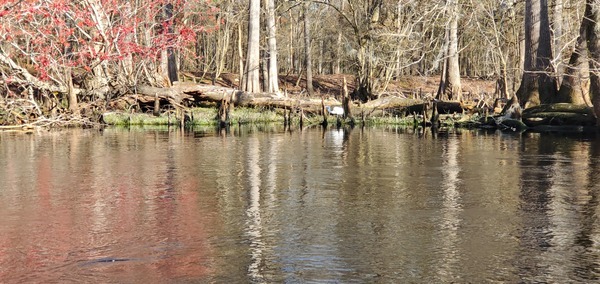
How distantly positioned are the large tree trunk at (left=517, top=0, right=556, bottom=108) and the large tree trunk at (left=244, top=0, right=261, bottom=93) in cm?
1199

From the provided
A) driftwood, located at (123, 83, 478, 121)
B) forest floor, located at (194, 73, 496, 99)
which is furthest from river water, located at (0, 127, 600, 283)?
forest floor, located at (194, 73, 496, 99)

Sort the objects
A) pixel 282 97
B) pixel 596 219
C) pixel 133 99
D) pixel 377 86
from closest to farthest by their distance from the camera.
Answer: pixel 596 219 < pixel 133 99 < pixel 282 97 < pixel 377 86

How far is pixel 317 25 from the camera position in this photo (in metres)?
63.1

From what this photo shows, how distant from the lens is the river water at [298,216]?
824 cm

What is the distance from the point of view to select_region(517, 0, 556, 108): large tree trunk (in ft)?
101

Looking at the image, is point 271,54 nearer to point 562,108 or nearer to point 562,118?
point 562,108

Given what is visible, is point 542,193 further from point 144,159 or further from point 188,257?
point 144,159

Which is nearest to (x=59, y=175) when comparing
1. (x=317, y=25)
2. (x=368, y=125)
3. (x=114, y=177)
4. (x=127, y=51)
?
(x=114, y=177)

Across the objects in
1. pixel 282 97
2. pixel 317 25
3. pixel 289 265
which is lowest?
pixel 289 265

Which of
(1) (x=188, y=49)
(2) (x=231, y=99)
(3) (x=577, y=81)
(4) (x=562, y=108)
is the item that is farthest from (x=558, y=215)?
(1) (x=188, y=49)

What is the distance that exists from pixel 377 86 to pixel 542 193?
28.5 meters

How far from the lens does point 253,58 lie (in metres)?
37.9

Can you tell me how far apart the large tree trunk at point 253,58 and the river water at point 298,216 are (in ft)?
53.7

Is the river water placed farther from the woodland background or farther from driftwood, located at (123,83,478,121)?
driftwood, located at (123,83,478,121)
